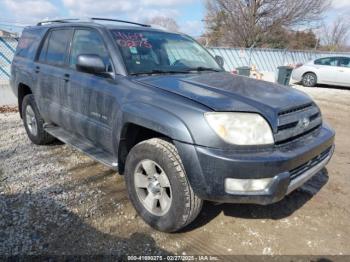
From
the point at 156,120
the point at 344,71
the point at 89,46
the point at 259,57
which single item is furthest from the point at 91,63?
the point at 259,57

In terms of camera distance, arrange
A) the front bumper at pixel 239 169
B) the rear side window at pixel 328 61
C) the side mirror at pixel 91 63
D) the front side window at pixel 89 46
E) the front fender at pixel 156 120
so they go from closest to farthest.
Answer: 1. the front bumper at pixel 239 169
2. the front fender at pixel 156 120
3. the side mirror at pixel 91 63
4. the front side window at pixel 89 46
5. the rear side window at pixel 328 61

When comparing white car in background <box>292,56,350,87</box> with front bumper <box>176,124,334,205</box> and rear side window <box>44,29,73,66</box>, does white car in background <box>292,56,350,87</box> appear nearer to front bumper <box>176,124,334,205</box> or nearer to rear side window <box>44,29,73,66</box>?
rear side window <box>44,29,73,66</box>

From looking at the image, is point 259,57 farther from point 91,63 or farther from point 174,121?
point 174,121

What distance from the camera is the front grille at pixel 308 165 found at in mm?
2729

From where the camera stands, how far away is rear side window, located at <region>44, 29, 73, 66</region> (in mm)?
4234

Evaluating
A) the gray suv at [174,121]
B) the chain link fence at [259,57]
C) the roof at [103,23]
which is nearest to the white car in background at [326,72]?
the chain link fence at [259,57]

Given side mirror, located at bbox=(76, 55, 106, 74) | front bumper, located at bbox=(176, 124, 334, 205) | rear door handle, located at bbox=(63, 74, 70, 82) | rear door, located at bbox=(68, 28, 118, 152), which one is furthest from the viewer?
rear door handle, located at bbox=(63, 74, 70, 82)

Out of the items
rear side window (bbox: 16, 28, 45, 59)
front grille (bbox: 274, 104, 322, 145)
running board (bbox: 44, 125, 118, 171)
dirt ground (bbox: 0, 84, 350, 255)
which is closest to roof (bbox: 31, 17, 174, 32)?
rear side window (bbox: 16, 28, 45, 59)

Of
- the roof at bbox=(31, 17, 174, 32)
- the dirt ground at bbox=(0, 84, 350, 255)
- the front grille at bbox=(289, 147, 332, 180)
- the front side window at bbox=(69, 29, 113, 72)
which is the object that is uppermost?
the roof at bbox=(31, 17, 174, 32)

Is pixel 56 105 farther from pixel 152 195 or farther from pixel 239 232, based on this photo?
pixel 239 232

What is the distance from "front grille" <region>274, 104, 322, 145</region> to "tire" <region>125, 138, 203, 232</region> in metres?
0.84

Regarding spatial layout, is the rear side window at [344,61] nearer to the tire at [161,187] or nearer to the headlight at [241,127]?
the headlight at [241,127]

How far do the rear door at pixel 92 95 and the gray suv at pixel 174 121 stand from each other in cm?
1

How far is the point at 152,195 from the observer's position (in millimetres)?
3037
